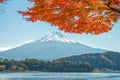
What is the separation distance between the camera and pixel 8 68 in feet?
492

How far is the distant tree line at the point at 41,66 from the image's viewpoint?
5630 inches

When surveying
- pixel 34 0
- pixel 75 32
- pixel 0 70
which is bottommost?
pixel 75 32

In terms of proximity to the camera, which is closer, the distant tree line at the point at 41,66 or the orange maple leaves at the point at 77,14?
the orange maple leaves at the point at 77,14

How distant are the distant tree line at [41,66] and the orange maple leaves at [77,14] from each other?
13118cm

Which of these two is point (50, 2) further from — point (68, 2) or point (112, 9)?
point (112, 9)

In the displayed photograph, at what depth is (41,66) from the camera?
5955 inches

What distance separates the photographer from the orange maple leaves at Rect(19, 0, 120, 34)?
30.6 feet

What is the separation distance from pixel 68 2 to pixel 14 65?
135622 mm

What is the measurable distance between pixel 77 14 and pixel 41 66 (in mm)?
142342

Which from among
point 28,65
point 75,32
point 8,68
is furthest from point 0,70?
point 75,32

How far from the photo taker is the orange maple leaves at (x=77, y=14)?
367 inches

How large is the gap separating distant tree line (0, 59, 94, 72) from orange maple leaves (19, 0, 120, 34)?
430ft

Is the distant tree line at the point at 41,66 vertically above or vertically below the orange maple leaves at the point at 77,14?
above

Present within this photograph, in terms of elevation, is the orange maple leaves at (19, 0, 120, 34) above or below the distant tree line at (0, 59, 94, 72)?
below
